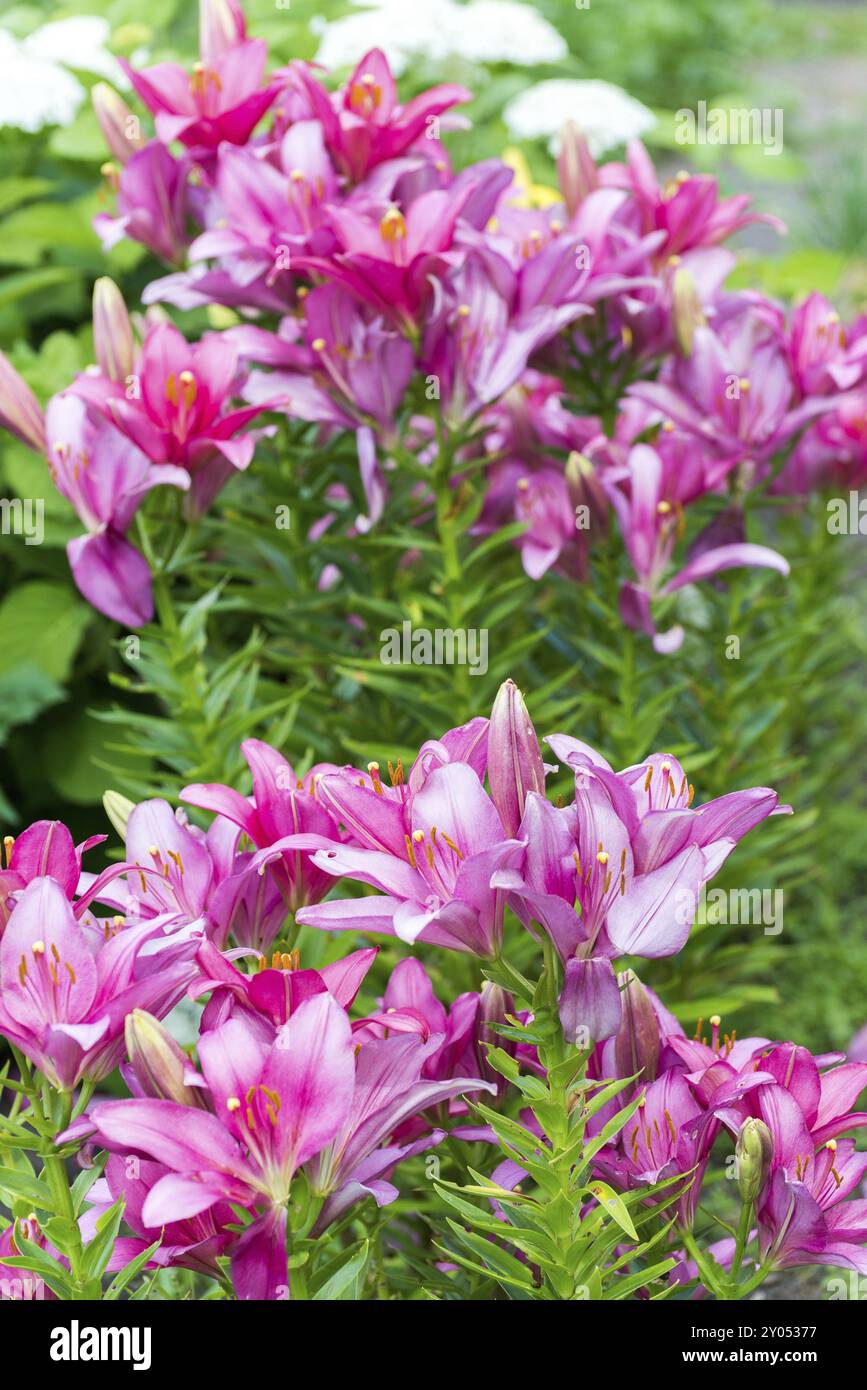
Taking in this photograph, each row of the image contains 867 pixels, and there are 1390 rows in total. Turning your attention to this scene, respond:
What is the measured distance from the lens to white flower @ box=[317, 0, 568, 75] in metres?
2.83

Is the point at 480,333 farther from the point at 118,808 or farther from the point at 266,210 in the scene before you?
the point at 118,808

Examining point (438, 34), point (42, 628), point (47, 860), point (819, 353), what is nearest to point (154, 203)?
point (819, 353)

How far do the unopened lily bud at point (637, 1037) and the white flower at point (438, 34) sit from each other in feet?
6.76

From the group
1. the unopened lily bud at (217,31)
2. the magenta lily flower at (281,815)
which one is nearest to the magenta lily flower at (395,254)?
the unopened lily bud at (217,31)

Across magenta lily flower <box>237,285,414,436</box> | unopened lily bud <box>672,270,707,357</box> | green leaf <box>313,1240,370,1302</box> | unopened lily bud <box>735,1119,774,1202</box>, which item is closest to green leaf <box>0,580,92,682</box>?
magenta lily flower <box>237,285,414,436</box>

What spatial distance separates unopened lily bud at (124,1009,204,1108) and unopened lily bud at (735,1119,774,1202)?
31 cm

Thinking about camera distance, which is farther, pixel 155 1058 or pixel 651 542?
pixel 651 542

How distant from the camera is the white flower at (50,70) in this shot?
2.51 meters

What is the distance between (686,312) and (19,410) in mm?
669

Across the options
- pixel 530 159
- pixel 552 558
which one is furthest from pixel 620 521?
pixel 530 159

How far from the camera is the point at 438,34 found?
9.87ft

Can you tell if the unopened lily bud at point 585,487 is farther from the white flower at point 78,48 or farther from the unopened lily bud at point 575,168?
the white flower at point 78,48

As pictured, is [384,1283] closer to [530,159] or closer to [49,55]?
[49,55]
